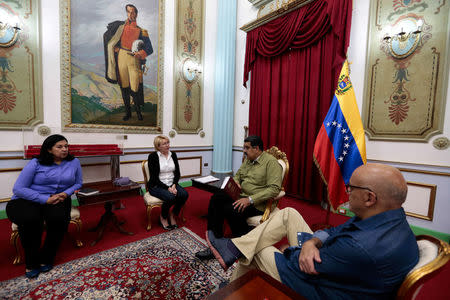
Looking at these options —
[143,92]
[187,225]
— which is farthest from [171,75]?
[187,225]

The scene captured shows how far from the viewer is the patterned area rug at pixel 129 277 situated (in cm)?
165

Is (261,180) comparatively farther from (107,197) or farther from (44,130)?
(44,130)

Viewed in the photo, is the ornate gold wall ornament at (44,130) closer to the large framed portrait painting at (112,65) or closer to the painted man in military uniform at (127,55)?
the large framed portrait painting at (112,65)

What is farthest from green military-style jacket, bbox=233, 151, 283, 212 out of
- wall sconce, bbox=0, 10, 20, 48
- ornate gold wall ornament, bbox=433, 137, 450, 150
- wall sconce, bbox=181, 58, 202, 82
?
wall sconce, bbox=0, 10, 20, 48

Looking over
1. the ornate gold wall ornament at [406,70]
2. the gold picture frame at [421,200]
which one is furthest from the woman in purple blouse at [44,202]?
the gold picture frame at [421,200]

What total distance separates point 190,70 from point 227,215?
11.7 ft

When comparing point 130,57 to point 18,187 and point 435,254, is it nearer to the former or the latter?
point 18,187

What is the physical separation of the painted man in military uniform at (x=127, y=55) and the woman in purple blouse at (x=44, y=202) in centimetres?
192

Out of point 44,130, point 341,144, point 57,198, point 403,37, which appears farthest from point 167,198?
point 403,37

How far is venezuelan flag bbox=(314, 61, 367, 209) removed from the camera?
2.61 m

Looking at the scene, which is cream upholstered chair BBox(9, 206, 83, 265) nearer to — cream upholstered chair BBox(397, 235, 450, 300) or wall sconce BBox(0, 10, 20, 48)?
wall sconce BBox(0, 10, 20, 48)

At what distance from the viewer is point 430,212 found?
2650 millimetres

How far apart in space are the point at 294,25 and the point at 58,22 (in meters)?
3.84

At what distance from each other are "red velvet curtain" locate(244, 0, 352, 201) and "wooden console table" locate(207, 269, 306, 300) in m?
2.94
